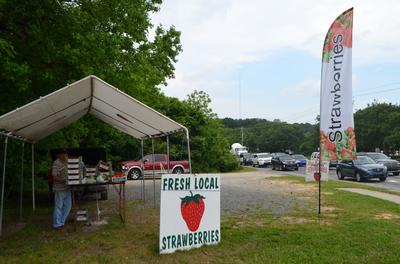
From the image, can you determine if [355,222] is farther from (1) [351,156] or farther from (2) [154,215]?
(2) [154,215]

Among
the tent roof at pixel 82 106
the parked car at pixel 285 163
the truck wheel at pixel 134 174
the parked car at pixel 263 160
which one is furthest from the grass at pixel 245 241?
the parked car at pixel 263 160

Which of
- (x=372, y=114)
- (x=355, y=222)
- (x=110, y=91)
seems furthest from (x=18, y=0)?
(x=372, y=114)

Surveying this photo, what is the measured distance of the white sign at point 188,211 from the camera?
6898 millimetres

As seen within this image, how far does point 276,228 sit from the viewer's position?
8477 mm

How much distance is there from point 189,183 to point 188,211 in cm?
48

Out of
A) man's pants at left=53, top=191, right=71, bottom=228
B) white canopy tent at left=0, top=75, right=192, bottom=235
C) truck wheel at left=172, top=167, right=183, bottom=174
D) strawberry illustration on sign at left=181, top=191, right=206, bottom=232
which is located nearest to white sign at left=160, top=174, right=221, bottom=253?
strawberry illustration on sign at left=181, top=191, right=206, bottom=232

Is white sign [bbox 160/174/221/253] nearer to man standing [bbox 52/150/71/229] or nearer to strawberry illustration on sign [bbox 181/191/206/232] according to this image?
strawberry illustration on sign [bbox 181/191/206/232]

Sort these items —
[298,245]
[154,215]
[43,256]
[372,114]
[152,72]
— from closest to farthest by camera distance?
[43,256]
[298,245]
[154,215]
[152,72]
[372,114]

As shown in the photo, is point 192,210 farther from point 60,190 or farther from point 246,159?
point 246,159

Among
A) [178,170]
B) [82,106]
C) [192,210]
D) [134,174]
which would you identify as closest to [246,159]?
[134,174]

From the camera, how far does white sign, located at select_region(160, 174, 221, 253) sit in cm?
690

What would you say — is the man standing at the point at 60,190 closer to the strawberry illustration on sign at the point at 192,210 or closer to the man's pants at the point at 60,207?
the man's pants at the point at 60,207

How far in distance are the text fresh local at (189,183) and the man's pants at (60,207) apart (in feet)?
12.0

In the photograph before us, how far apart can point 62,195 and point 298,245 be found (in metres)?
5.35
